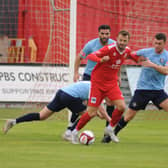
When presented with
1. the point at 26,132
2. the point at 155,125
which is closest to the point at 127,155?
the point at 26,132

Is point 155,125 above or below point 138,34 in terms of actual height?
below

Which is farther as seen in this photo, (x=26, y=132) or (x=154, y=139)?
(x=26, y=132)

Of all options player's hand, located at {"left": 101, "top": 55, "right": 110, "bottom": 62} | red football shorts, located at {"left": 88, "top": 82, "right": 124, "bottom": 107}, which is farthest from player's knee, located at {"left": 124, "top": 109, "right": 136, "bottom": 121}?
player's hand, located at {"left": 101, "top": 55, "right": 110, "bottom": 62}

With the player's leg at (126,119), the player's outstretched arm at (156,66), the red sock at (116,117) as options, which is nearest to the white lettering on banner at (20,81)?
the player's leg at (126,119)

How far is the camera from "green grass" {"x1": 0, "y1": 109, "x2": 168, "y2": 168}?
8531mm

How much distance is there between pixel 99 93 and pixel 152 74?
0.95 m

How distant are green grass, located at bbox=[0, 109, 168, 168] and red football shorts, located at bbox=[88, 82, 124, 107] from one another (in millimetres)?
657

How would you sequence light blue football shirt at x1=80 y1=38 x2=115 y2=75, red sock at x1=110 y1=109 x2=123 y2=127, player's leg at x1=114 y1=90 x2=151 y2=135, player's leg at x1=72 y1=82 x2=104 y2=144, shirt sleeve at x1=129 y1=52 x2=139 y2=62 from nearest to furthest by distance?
player's leg at x1=72 y1=82 x2=104 y2=144
shirt sleeve at x1=129 y1=52 x2=139 y2=62
red sock at x1=110 y1=109 x2=123 y2=127
player's leg at x1=114 y1=90 x2=151 y2=135
light blue football shirt at x1=80 y1=38 x2=115 y2=75

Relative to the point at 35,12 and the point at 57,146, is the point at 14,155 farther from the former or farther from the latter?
the point at 35,12

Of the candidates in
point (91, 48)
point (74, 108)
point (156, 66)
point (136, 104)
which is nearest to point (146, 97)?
point (136, 104)

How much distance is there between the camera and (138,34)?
66.4 ft

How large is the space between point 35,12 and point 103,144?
41.0 ft

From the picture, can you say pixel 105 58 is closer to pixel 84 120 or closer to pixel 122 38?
pixel 122 38

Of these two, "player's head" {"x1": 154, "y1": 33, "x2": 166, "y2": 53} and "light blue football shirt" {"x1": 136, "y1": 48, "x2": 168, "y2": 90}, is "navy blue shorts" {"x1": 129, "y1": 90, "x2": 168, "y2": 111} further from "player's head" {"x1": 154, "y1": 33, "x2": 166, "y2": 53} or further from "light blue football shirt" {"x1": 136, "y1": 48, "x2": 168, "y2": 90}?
"player's head" {"x1": 154, "y1": 33, "x2": 166, "y2": 53}
